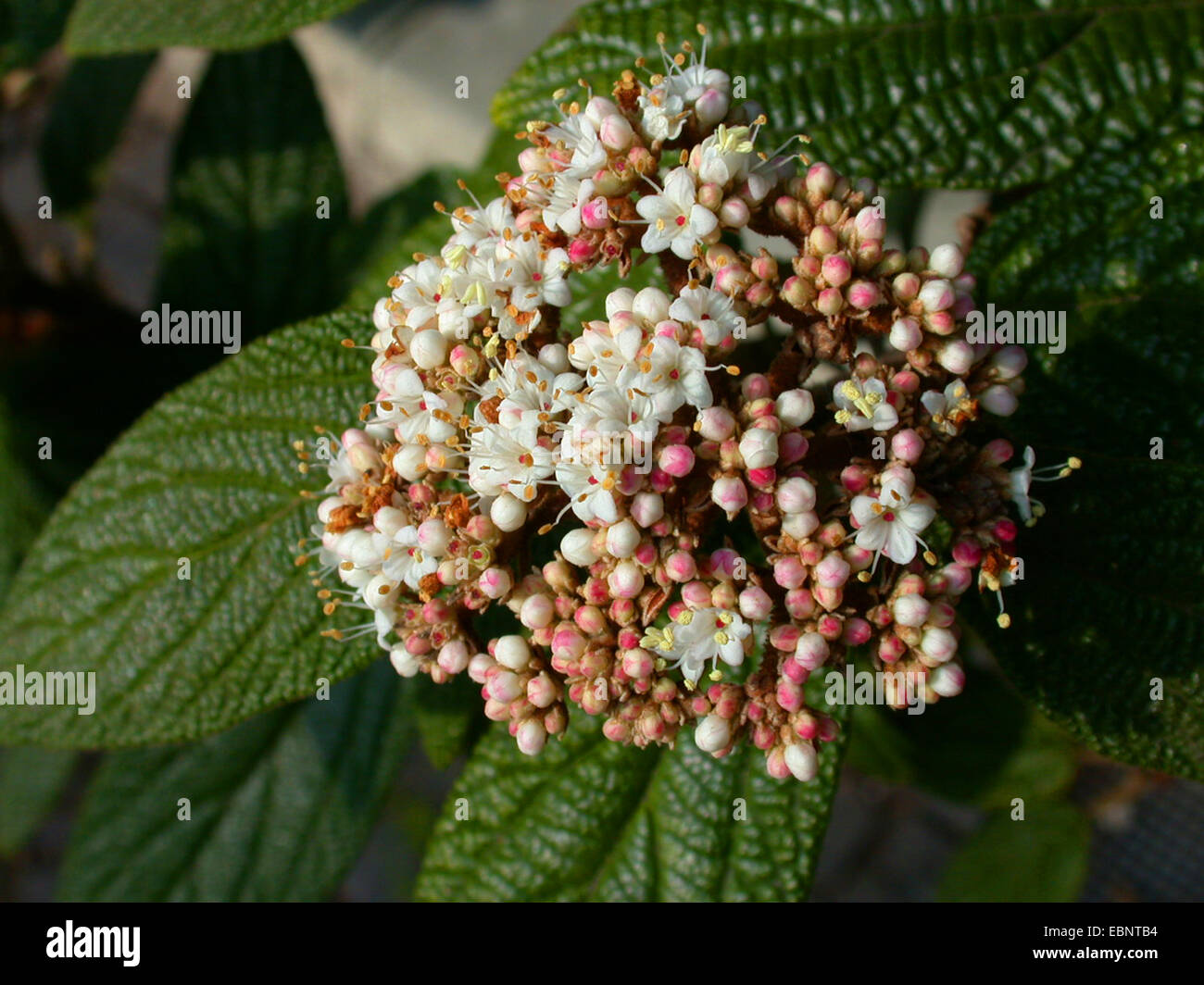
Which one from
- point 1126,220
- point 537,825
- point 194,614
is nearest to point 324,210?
point 194,614

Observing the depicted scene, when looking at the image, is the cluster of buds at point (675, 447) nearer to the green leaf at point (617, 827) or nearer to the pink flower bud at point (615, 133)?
the pink flower bud at point (615, 133)

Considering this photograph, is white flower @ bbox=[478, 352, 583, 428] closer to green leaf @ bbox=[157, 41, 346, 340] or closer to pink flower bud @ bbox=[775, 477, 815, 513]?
pink flower bud @ bbox=[775, 477, 815, 513]

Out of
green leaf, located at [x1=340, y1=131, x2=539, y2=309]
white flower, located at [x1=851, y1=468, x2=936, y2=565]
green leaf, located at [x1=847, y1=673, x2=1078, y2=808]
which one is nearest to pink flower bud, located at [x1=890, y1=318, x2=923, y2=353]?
white flower, located at [x1=851, y1=468, x2=936, y2=565]

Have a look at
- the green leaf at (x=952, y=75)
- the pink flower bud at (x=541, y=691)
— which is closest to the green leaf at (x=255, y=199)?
the green leaf at (x=952, y=75)

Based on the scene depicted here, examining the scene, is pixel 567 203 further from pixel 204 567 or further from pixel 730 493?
pixel 204 567
